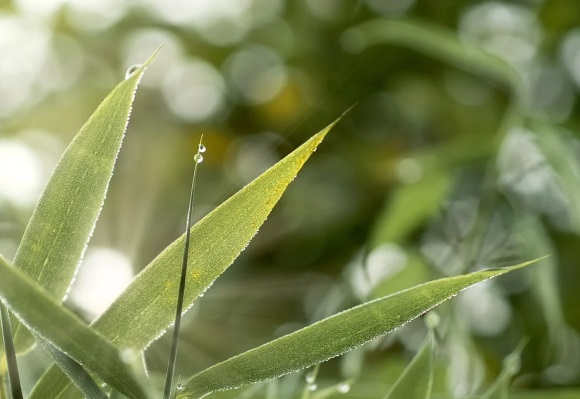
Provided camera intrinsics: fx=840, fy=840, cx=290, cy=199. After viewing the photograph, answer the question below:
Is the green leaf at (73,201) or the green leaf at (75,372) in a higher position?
the green leaf at (73,201)

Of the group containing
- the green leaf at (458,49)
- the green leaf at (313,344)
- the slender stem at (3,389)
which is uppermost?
the green leaf at (458,49)

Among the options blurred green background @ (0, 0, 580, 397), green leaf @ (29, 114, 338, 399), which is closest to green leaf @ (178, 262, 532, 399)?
green leaf @ (29, 114, 338, 399)

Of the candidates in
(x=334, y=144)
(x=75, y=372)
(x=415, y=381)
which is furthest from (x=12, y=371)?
(x=334, y=144)

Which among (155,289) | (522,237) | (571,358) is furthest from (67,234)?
(571,358)

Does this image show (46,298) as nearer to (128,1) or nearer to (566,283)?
(566,283)

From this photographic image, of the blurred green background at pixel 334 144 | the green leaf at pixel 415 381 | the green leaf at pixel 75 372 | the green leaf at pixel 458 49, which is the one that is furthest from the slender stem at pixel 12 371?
the green leaf at pixel 458 49

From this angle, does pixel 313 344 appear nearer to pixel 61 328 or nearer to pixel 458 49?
pixel 61 328

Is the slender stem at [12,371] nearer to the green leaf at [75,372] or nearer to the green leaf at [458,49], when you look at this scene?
the green leaf at [75,372]
